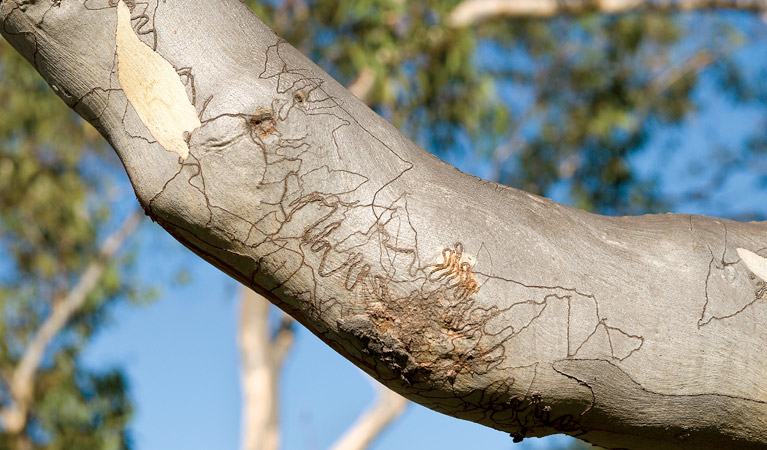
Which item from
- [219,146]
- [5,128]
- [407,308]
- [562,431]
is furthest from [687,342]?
[5,128]

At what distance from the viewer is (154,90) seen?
93 cm

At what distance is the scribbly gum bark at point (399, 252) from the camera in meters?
0.91

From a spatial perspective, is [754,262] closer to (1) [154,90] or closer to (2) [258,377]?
(1) [154,90]

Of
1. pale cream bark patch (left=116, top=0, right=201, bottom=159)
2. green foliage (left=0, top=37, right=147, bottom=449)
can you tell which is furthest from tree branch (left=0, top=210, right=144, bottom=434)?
pale cream bark patch (left=116, top=0, right=201, bottom=159)

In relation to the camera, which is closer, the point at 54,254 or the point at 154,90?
the point at 154,90

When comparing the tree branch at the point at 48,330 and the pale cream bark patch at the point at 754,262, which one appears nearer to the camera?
the pale cream bark patch at the point at 754,262

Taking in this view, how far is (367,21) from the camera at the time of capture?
516 cm

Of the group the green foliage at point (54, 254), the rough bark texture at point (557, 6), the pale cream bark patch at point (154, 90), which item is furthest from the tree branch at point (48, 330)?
the pale cream bark patch at point (154, 90)

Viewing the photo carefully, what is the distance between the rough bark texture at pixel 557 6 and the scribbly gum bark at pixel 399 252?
16.2 ft

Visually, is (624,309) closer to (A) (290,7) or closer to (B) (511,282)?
(B) (511,282)

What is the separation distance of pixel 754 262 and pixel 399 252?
50cm

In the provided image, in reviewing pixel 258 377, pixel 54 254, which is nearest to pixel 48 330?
pixel 54 254

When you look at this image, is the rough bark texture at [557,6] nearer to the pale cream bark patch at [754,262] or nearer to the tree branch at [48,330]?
the tree branch at [48,330]

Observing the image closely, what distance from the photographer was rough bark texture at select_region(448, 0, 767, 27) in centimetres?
576
